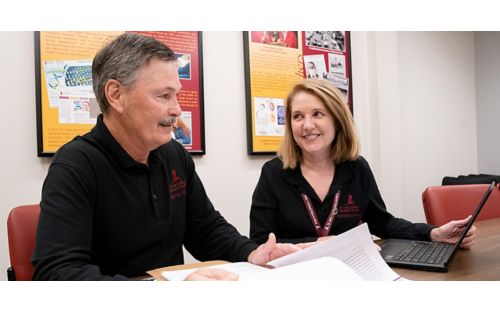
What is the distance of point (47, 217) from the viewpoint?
0.94m

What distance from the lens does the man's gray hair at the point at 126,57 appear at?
1.12 m

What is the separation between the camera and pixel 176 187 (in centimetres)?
130

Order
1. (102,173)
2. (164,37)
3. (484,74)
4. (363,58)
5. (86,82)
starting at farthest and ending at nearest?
(484,74)
(363,58)
(164,37)
(86,82)
(102,173)

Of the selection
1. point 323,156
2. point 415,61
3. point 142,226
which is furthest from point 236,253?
point 415,61

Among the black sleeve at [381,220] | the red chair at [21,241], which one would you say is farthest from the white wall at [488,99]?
the red chair at [21,241]

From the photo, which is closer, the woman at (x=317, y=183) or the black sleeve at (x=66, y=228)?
the black sleeve at (x=66, y=228)

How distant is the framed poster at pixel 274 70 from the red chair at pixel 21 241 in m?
1.47

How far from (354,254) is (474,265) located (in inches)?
13.5

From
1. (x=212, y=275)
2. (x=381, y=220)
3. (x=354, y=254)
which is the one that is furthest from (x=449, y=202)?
(x=212, y=275)

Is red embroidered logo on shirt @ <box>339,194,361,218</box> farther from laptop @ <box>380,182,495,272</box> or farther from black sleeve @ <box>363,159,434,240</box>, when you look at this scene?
laptop @ <box>380,182,495,272</box>

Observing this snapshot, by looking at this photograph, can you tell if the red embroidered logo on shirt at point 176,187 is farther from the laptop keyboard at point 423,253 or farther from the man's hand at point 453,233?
the man's hand at point 453,233

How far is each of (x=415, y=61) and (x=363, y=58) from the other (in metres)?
0.65

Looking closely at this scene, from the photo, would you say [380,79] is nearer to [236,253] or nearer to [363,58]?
[363,58]

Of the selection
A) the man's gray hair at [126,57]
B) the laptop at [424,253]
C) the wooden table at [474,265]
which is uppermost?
the man's gray hair at [126,57]
